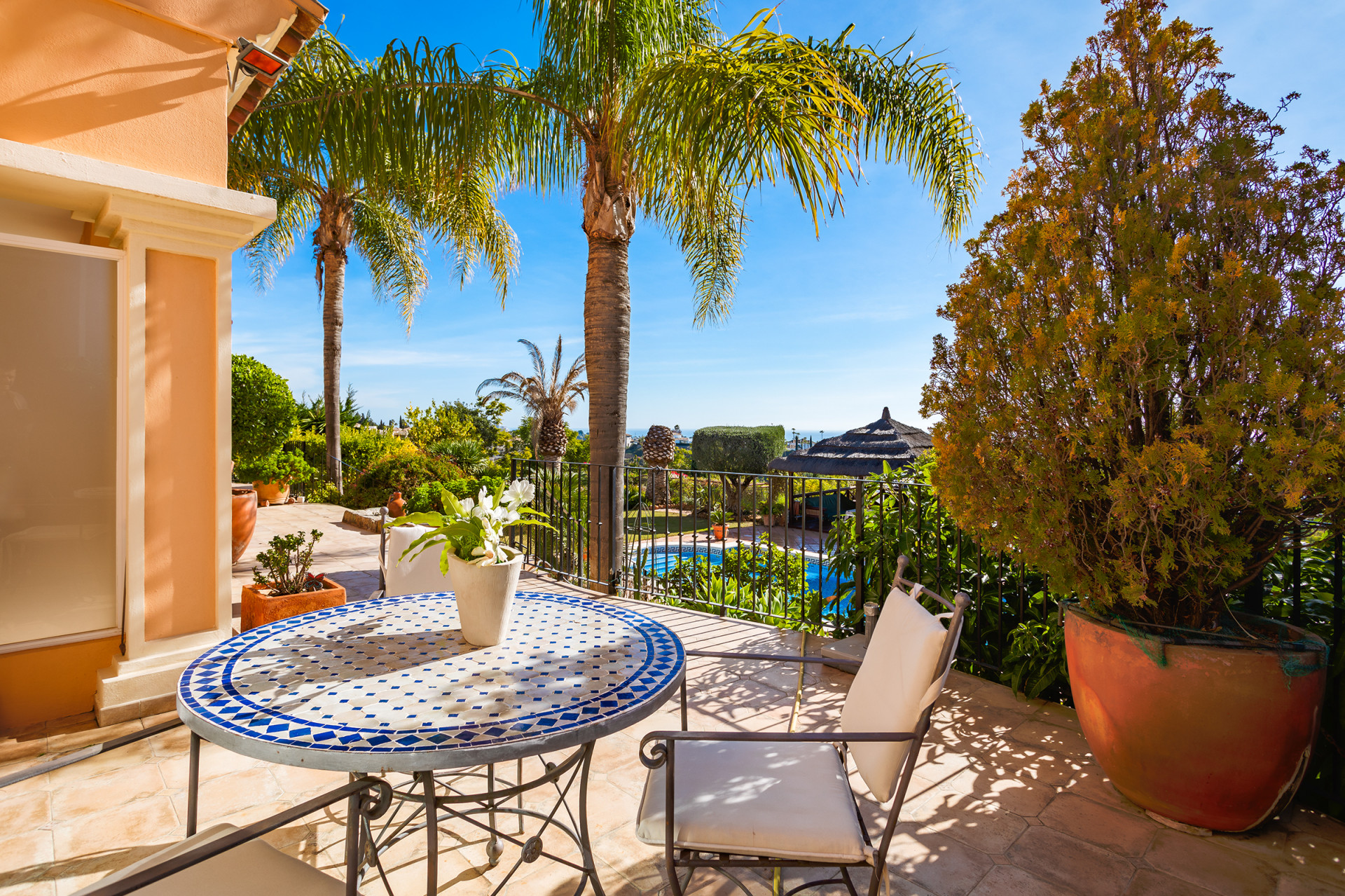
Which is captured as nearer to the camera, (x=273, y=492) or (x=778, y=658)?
(x=778, y=658)

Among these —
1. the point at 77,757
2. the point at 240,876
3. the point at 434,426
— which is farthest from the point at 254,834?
the point at 434,426

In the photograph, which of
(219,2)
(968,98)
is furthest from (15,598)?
(968,98)

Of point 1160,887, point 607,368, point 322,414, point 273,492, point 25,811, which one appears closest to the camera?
point 1160,887

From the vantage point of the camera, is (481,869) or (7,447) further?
(7,447)

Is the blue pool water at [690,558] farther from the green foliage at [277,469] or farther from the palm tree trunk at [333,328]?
the palm tree trunk at [333,328]

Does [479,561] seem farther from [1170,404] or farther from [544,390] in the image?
[544,390]

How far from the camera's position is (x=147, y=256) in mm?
2871

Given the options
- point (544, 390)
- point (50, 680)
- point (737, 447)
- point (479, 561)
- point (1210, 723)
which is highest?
point (544, 390)

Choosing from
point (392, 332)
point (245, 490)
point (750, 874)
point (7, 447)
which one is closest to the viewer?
point (750, 874)

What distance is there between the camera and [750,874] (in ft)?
6.03

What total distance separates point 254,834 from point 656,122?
418cm

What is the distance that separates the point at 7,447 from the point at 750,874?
11.7ft

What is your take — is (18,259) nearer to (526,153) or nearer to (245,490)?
(526,153)

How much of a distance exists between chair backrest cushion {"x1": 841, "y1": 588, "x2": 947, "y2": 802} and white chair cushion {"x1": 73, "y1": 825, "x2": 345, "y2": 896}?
1116 millimetres
